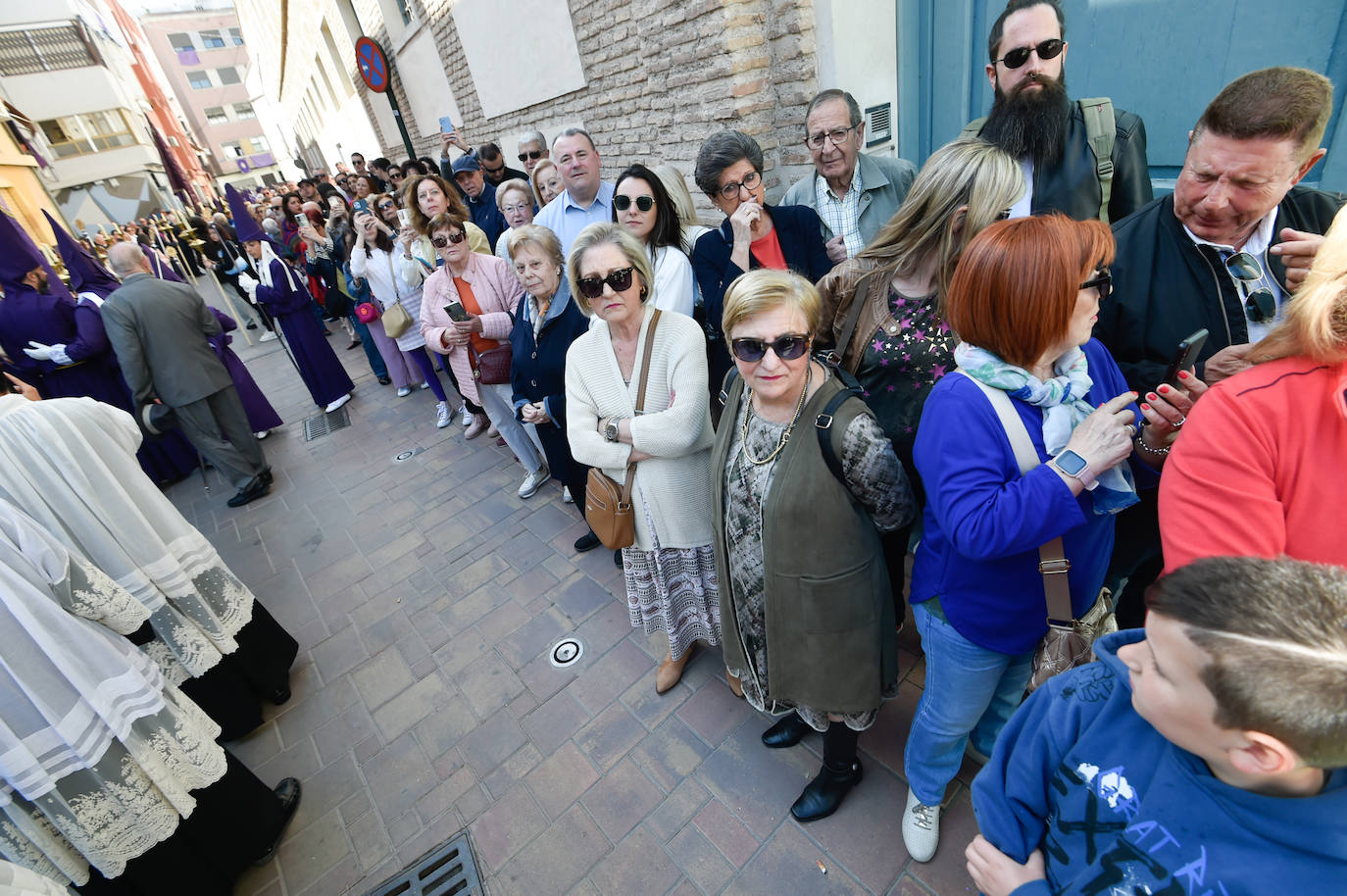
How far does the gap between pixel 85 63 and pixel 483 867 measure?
50.6 metres

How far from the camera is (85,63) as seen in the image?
32594 mm

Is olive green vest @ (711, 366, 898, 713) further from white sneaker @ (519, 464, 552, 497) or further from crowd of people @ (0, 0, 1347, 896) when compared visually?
white sneaker @ (519, 464, 552, 497)

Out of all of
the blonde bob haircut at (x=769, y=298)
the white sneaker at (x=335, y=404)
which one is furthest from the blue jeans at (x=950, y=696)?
the white sneaker at (x=335, y=404)

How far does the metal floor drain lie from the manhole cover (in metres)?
0.92

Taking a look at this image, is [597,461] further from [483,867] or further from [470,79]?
[470,79]

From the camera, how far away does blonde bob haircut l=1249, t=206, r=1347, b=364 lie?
3.17ft

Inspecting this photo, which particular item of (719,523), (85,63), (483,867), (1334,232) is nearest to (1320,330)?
(1334,232)

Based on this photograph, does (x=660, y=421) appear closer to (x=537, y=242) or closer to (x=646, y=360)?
(x=646, y=360)

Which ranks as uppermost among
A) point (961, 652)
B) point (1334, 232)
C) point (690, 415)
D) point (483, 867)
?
point (1334, 232)

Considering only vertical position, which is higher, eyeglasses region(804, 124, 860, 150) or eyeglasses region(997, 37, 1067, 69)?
eyeglasses region(997, 37, 1067, 69)

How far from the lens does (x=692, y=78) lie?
4242 millimetres

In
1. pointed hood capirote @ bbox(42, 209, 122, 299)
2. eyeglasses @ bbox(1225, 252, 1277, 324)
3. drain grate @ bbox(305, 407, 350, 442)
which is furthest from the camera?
drain grate @ bbox(305, 407, 350, 442)

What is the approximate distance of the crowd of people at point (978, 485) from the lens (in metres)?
0.79

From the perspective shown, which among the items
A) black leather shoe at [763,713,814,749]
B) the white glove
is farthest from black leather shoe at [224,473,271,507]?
black leather shoe at [763,713,814,749]
